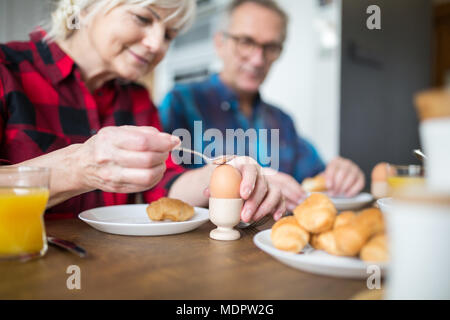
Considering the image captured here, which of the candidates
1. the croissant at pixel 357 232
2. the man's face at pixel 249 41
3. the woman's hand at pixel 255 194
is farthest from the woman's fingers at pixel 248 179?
the man's face at pixel 249 41

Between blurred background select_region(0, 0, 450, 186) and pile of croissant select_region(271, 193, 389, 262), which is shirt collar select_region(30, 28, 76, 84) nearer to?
pile of croissant select_region(271, 193, 389, 262)

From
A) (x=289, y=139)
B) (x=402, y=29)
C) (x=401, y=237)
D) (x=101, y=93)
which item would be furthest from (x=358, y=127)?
(x=401, y=237)

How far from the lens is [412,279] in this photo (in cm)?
30

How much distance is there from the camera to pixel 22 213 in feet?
1.87

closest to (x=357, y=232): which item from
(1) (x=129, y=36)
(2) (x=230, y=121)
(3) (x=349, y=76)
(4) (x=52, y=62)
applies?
(1) (x=129, y=36)

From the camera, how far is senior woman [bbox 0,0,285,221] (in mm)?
1036

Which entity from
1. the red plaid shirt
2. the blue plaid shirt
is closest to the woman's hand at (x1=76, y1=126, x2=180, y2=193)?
the red plaid shirt

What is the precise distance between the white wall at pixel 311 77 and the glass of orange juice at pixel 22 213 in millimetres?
2335

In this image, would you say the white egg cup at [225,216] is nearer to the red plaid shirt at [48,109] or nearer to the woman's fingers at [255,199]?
the woman's fingers at [255,199]

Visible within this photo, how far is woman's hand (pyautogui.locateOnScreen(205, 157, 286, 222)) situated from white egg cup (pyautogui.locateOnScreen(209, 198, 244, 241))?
30 mm

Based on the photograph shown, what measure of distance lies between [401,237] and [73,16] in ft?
4.03

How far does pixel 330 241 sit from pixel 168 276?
0.23m
